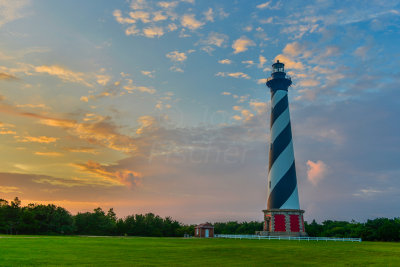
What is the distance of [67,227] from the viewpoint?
59.4m

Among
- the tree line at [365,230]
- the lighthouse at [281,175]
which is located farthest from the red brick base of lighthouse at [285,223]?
the tree line at [365,230]

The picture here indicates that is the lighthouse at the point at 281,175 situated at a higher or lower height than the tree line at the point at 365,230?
higher

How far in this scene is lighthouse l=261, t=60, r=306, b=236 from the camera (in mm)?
46969

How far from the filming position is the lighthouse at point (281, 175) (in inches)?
1849

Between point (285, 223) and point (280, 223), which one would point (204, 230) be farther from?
point (285, 223)

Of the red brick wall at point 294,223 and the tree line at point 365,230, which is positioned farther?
the red brick wall at point 294,223

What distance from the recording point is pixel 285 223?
46.8 m

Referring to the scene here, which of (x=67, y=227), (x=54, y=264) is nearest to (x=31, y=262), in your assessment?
(x=54, y=264)

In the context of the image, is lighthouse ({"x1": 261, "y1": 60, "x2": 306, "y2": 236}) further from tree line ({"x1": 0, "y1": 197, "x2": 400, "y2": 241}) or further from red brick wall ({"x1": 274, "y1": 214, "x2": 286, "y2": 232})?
tree line ({"x1": 0, "y1": 197, "x2": 400, "y2": 241})

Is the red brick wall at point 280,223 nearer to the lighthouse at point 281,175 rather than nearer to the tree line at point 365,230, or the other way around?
the lighthouse at point 281,175

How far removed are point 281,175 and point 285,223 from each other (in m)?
6.78

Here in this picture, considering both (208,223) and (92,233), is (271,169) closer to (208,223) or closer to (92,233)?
(208,223)

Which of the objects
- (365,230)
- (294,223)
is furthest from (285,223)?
(365,230)

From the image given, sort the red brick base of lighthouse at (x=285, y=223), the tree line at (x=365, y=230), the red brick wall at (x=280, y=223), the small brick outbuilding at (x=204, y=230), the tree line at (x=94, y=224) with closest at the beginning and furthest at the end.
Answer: the tree line at (x=365, y=230)
the red brick base of lighthouse at (x=285, y=223)
the red brick wall at (x=280, y=223)
the small brick outbuilding at (x=204, y=230)
the tree line at (x=94, y=224)
